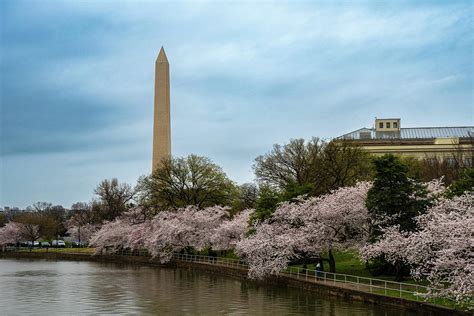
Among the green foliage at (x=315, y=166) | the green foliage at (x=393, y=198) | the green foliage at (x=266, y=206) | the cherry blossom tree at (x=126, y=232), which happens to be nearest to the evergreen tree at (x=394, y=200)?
the green foliage at (x=393, y=198)

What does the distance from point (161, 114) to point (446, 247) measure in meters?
57.7

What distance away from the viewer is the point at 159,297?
38.4 m

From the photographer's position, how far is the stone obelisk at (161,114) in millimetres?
80875

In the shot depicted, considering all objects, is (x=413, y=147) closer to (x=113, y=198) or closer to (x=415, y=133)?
(x=415, y=133)

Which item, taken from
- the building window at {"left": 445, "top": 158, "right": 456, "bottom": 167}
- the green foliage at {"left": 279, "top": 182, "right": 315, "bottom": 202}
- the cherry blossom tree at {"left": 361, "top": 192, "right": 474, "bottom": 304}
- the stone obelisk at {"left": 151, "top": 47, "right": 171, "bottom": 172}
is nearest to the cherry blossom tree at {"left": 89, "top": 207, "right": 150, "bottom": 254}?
the stone obelisk at {"left": 151, "top": 47, "right": 171, "bottom": 172}

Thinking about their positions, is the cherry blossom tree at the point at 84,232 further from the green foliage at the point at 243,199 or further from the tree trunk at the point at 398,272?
the tree trunk at the point at 398,272

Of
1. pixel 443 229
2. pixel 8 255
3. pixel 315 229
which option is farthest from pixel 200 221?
pixel 8 255

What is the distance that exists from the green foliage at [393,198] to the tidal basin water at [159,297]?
636cm

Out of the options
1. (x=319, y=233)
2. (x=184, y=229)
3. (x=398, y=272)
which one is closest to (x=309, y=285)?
(x=319, y=233)

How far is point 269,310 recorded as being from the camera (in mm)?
32469

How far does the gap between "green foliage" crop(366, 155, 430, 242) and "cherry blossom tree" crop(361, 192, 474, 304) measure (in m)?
2.47

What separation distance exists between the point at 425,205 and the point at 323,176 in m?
23.5

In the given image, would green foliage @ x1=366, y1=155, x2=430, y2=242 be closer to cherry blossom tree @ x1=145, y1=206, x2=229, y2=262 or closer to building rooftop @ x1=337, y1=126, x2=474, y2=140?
cherry blossom tree @ x1=145, y1=206, x2=229, y2=262

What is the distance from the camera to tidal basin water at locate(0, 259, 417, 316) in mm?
32031
